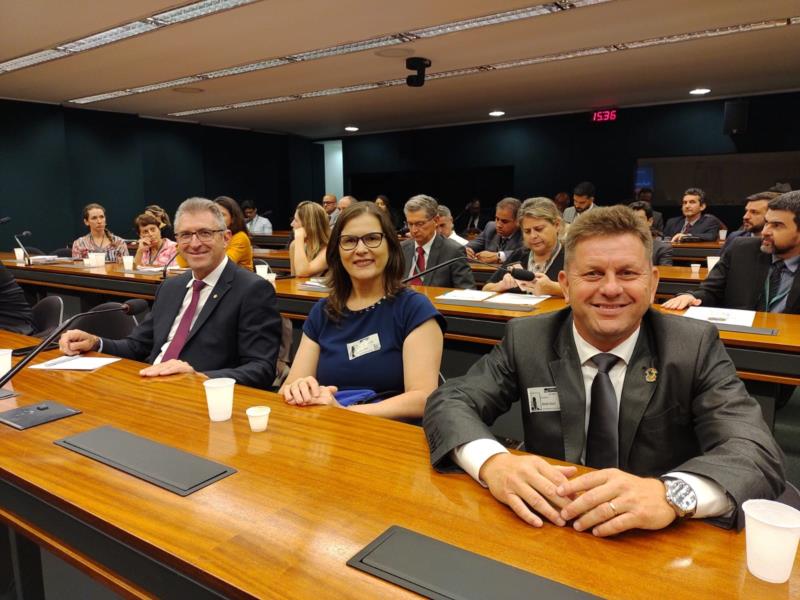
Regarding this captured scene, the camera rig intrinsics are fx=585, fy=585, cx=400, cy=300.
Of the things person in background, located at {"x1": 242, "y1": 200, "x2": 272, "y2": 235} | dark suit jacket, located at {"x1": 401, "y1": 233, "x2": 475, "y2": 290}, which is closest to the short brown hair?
dark suit jacket, located at {"x1": 401, "y1": 233, "x2": 475, "y2": 290}

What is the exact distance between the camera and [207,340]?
229cm

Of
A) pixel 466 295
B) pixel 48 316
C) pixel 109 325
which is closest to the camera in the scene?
pixel 109 325

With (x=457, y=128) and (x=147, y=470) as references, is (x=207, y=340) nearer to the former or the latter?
(x=147, y=470)

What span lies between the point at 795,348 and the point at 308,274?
3320mm

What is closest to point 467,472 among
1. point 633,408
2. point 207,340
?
point 633,408

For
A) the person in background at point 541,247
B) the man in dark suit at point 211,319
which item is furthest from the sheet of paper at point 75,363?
the person in background at point 541,247

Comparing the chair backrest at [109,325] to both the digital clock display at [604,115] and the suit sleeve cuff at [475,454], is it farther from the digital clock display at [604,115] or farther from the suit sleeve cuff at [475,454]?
the digital clock display at [604,115]

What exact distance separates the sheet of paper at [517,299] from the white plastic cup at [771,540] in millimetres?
2298

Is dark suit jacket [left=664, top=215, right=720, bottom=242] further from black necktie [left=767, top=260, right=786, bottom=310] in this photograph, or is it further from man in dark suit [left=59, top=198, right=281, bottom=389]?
man in dark suit [left=59, top=198, right=281, bottom=389]

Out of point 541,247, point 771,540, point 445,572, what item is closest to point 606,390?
point 771,540

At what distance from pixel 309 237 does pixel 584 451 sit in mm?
3656

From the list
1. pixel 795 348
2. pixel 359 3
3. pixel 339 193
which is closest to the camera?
pixel 795 348

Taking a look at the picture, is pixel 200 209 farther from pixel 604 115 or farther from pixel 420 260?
pixel 604 115

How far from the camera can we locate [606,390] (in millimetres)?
1323
